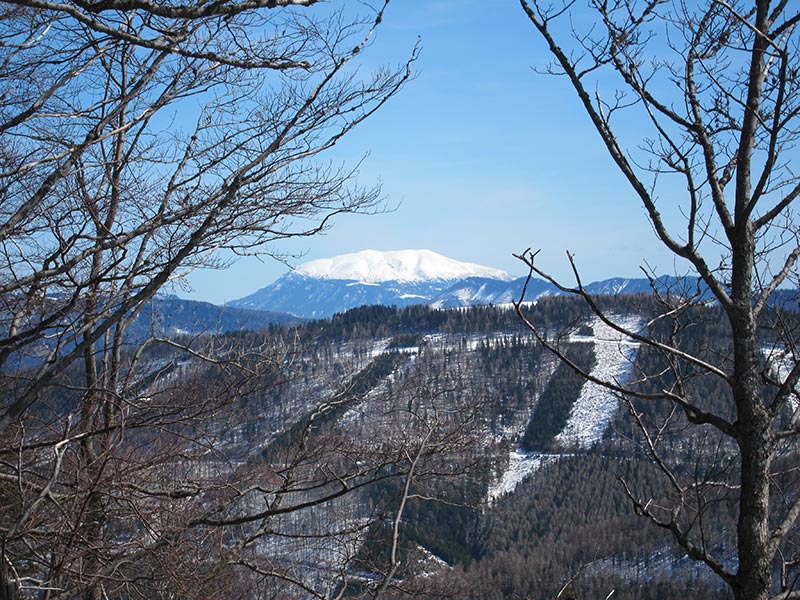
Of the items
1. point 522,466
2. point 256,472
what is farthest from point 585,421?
point 256,472

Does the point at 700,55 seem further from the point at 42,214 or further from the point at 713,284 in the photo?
the point at 42,214

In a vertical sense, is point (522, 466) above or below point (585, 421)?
below

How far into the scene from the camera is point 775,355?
13.1 ft

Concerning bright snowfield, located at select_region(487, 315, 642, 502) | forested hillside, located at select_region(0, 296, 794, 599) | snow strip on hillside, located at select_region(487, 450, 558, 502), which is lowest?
snow strip on hillside, located at select_region(487, 450, 558, 502)

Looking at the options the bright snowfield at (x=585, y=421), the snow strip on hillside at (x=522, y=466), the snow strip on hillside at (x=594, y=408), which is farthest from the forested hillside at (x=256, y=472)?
the snow strip on hillside at (x=594, y=408)

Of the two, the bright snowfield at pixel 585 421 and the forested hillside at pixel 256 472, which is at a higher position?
the forested hillside at pixel 256 472

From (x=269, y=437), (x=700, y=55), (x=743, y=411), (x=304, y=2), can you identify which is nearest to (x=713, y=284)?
(x=743, y=411)

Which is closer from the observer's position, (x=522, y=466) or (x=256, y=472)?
(x=256, y=472)

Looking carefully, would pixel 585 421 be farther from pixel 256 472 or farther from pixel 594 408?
pixel 256 472

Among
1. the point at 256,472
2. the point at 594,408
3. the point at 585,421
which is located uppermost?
the point at 256,472

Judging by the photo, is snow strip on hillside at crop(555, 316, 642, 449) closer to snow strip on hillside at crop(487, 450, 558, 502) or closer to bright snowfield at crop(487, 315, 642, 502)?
bright snowfield at crop(487, 315, 642, 502)

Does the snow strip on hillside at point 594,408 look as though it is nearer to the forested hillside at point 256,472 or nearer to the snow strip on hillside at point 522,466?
the snow strip on hillside at point 522,466

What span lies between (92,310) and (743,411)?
4.71 m

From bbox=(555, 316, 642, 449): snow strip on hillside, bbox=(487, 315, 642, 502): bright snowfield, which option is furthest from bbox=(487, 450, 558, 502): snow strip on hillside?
bbox=(555, 316, 642, 449): snow strip on hillside
